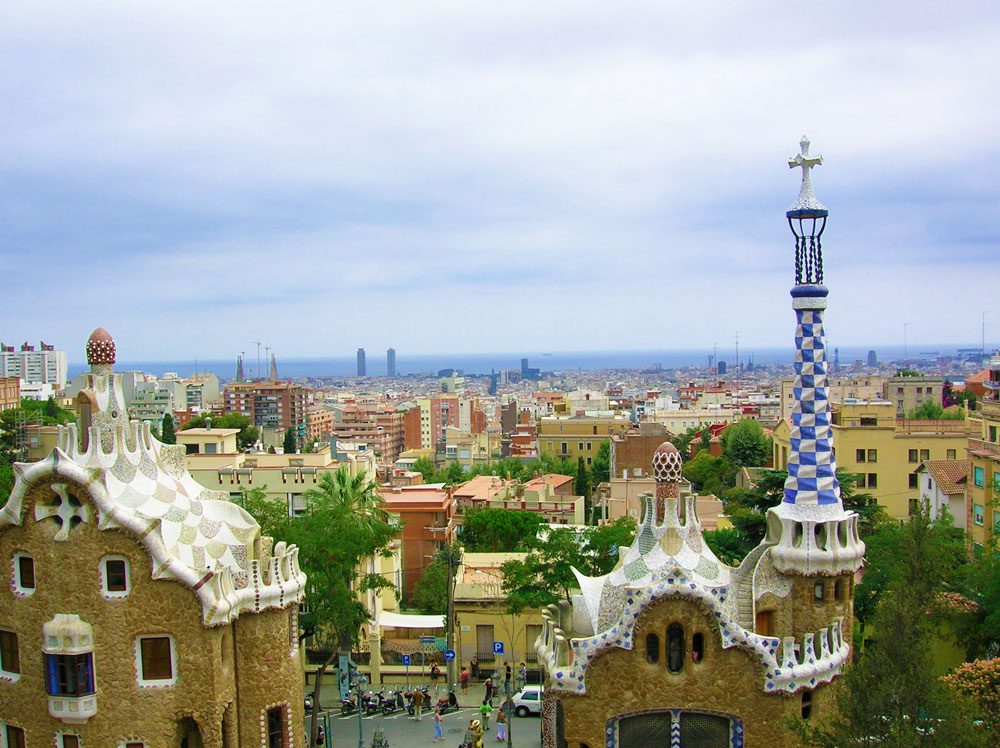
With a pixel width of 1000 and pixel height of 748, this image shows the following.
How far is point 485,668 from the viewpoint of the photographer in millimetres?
37750

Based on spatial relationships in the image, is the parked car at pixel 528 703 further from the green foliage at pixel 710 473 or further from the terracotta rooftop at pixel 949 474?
the green foliage at pixel 710 473

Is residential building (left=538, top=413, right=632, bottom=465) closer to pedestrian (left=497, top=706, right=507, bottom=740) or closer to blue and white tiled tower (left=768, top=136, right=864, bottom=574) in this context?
pedestrian (left=497, top=706, right=507, bottom=740)

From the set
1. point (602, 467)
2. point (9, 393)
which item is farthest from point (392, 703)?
point (9, 393)

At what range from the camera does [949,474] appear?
5122 centimetres

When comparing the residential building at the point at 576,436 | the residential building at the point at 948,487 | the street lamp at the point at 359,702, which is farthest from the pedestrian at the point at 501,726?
the residential building at the point at 576,436

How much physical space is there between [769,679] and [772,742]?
1.38m

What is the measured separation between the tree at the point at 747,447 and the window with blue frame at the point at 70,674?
67.2 m

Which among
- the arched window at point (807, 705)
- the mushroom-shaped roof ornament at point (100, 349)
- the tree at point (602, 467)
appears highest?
the mushroom-shaped roof ornament at point (100, 349)

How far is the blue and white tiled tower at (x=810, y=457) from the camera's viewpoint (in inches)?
965

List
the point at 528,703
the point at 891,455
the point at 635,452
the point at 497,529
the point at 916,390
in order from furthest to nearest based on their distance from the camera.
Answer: the point at 916,390 < the point at 635,452 < the point at 891,455 < the point at 497,529 < the point at 528,703

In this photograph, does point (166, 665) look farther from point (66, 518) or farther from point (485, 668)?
point (485, 668)

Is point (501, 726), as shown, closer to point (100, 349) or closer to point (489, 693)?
point (489, 693)

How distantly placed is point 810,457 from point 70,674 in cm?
1652

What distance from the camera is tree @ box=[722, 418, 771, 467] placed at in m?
86.4
